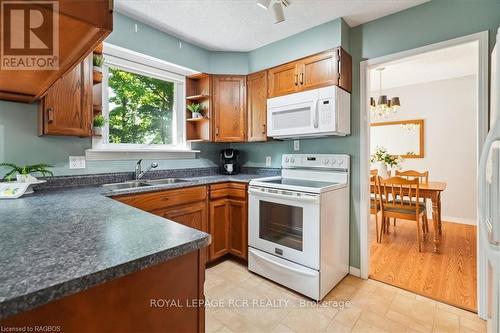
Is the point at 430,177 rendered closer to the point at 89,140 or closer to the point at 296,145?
the point at 296,145

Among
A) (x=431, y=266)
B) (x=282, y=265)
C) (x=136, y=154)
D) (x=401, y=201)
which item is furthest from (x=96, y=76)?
(x=431, y=266)

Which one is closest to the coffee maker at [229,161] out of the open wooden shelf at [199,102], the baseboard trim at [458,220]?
the open wooden shelf at [199,102]

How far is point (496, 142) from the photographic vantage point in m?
1.07

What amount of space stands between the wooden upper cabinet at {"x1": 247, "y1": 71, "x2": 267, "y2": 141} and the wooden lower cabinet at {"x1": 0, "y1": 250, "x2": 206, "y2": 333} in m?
2.07

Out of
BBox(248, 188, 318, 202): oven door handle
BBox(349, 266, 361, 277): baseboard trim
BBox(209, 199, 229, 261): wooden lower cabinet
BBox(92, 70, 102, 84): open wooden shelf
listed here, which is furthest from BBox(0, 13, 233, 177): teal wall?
BBox(349, 266, 361, 277): baseboard trim

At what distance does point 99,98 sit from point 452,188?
5177 mm

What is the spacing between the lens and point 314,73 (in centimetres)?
229

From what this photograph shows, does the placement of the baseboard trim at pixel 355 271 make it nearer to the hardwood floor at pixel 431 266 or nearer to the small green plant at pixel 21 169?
the hardwood floor at pixel 431 266

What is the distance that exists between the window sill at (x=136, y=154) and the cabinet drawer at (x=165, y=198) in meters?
0.64

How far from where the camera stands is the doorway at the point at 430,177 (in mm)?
1884

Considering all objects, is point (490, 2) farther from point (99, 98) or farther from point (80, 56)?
point (99, 98)

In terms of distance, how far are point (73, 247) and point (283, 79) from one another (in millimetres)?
2310

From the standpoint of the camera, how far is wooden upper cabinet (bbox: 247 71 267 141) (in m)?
2.71

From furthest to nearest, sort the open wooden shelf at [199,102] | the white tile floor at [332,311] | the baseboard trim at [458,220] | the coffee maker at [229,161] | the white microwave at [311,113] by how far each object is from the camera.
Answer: the baseboard trim at [458,220], the coffee maker at [229,161], the open wooden shelf at [199,102], the white microwave at [311,113], the white tile floor at [332,311]
